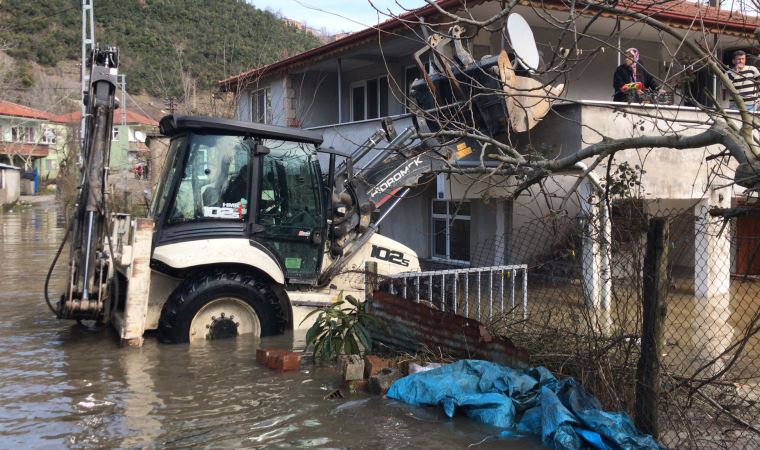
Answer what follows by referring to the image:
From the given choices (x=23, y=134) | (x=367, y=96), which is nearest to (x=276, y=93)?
(x=367, y=96)

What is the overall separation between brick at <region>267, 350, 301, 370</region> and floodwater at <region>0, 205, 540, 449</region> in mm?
90

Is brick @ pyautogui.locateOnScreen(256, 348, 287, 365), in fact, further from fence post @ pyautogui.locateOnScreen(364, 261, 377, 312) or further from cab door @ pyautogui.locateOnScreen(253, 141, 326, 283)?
cab door @ pyautogui.locateOnScreen(253, 141, 326, 283)

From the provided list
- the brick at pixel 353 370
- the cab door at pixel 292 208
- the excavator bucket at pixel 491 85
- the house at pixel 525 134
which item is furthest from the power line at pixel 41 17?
the brick at pixel 353 370

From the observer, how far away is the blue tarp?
191 inches

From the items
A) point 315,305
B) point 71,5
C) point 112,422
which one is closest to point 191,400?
point 112,422

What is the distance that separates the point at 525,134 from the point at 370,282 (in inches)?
224

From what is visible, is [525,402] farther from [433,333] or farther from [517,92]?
[517,92]

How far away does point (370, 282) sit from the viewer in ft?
27.6

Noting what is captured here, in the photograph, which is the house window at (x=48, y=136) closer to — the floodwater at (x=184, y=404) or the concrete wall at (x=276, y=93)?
the concrete wall at (x=276, y=93)

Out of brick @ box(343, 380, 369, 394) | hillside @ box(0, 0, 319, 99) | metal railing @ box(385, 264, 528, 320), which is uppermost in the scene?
hillside @ box(0, 0, 319, 99)

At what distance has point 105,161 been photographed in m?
8.42

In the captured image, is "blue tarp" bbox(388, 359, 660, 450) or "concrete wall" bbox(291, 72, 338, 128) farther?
"concrete wall" bbox(291, 72, 338, 128)

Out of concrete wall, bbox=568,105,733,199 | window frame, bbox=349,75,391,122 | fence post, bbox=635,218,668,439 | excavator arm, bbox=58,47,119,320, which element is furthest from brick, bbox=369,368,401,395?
window frame, bbox=349,75,391,122

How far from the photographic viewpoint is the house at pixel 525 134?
10.6 metres
